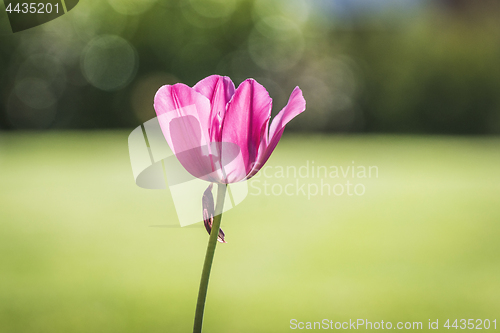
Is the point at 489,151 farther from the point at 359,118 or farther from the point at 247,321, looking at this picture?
the point at 247,321

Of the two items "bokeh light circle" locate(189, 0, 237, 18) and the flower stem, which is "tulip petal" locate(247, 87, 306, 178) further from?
"bokeh light circle" locate(189, 0, 237, 18)

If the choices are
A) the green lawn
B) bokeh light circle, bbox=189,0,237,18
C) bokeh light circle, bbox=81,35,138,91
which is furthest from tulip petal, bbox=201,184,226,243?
bokeh light circle, bbox=189,0,237,18

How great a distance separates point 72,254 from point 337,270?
1216 mm

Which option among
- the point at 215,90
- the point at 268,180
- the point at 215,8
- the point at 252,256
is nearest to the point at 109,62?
the point at 215,8

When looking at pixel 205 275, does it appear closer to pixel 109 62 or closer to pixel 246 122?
pixel 246 122

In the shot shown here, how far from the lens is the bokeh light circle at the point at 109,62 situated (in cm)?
948

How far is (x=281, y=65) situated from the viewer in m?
9.72

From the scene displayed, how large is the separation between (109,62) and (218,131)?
9.99 meters

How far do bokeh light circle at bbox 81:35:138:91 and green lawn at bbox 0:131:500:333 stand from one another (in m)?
5.16

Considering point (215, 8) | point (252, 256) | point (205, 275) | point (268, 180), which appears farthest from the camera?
point (215, 8)

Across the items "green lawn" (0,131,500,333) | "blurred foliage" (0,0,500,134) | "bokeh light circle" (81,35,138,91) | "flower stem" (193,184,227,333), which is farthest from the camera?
"bokeh light circle" (81,35,138,91)

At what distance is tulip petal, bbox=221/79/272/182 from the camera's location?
0.38 m

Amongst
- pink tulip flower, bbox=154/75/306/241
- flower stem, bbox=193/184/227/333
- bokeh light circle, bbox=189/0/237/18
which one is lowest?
flower stem, bbox=193/184/227/333

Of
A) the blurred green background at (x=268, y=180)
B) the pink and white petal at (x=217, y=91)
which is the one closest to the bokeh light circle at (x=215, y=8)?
the blurred green background at (x=268, y=180)
